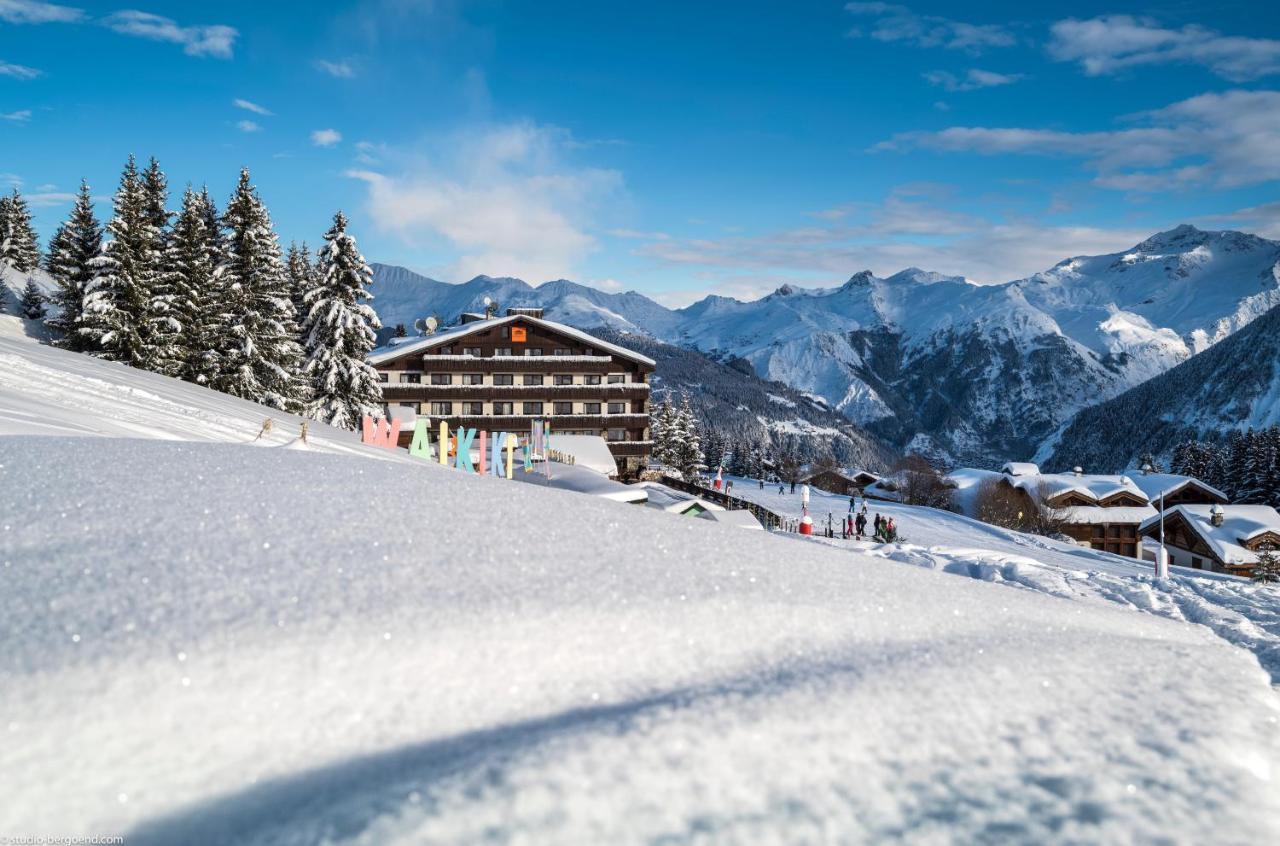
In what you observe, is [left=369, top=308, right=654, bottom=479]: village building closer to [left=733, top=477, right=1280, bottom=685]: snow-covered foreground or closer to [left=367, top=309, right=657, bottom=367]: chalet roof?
[left=367, top=309, right=657, bottom=367]: chalet roof

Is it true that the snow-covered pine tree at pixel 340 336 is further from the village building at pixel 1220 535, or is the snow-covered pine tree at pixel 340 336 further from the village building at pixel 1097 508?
the village building at pixel 1097 508

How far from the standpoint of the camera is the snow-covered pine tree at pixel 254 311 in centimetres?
3403

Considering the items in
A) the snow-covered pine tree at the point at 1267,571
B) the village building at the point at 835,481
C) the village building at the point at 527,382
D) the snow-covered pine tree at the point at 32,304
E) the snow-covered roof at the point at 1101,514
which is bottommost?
the village building at the point at 835,481

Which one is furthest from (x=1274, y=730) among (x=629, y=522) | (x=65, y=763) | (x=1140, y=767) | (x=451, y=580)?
(x=65, y=763)

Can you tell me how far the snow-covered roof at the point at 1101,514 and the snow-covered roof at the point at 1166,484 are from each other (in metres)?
2.53

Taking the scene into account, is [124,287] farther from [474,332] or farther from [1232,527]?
[1232,527]

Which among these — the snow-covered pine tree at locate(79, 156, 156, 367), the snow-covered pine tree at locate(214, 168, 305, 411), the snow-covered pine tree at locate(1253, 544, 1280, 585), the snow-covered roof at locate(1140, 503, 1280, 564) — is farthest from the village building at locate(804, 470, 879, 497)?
the snow-covered pine tree at locate(79, 156, 156, 367)

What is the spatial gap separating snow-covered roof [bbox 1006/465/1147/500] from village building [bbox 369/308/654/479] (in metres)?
38.0

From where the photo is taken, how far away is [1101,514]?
6397 centimetres

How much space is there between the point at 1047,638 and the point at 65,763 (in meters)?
4.35

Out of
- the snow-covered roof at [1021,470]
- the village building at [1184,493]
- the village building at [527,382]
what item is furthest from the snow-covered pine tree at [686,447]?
the village building at [1184,493]

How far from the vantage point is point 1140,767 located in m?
2.67

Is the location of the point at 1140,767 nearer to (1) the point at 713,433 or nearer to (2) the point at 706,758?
(2) the point at 706,758

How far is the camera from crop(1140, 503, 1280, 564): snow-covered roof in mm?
50125
